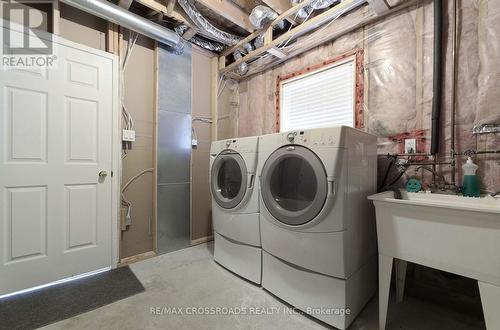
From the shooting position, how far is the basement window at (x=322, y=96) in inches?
80.4

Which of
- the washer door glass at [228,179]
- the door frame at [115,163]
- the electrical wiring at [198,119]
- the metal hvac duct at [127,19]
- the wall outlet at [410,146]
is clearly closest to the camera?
the wall outlet at [410,146]

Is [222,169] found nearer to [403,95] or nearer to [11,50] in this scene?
[403,95]

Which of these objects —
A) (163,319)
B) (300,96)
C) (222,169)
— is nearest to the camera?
(163,319)

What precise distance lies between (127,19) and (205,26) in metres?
0.71

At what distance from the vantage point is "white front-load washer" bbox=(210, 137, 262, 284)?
1.80 m

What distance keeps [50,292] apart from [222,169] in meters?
1.64

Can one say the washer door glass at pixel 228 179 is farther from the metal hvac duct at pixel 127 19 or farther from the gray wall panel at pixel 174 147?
the metal hvac duct at pixel 127 19

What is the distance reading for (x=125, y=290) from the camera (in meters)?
1.73

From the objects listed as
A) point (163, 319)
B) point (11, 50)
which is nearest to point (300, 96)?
point (163, 319)

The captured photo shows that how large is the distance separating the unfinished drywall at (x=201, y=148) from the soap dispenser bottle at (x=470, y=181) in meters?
2.38

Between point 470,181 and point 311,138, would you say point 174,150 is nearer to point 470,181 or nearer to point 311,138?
point 311,138

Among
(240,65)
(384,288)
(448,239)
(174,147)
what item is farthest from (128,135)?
(448,239)

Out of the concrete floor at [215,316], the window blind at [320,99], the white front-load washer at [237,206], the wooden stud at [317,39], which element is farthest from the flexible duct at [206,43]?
the concrete floor at [215,316]

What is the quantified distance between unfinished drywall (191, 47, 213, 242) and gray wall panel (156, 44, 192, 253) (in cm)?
9
